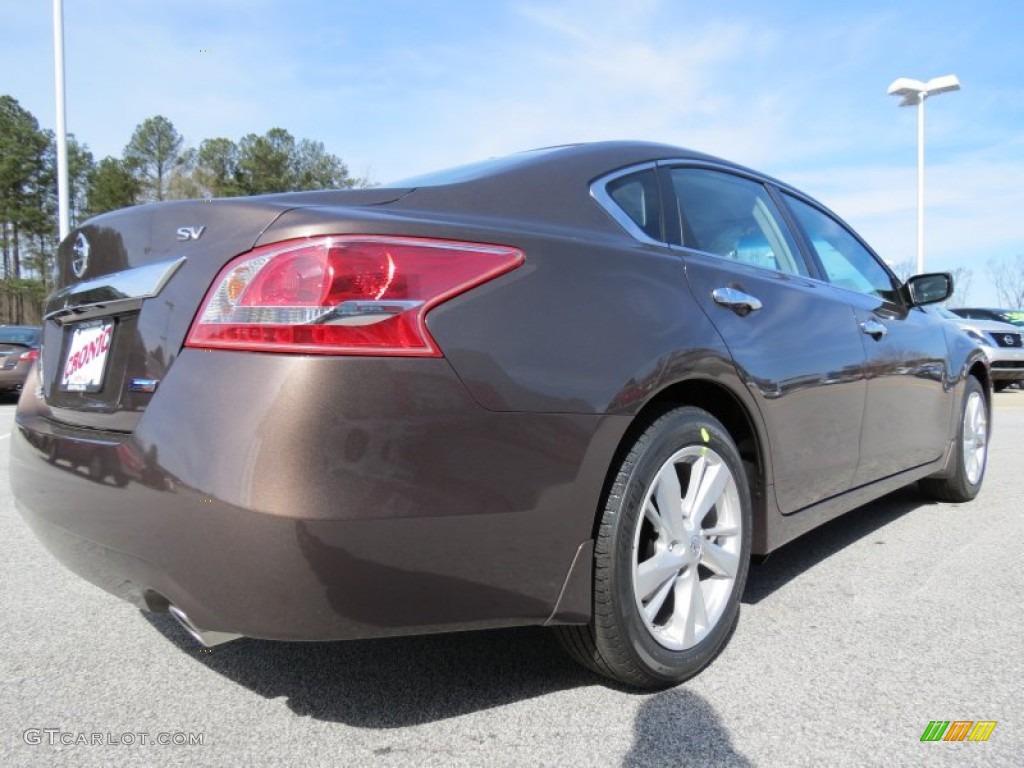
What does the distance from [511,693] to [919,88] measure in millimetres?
24566

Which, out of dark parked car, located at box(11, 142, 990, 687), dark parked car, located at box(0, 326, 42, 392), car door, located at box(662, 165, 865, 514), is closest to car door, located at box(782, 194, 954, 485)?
car door, located at box(662, 165, 865, 514)

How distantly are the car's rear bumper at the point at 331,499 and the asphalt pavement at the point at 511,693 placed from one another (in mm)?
356

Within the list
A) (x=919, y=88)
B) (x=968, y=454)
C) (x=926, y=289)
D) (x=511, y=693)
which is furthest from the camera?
(x=919, y=88)

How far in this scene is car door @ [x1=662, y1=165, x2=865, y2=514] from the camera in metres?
2.44

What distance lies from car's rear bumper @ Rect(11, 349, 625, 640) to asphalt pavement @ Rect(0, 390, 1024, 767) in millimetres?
356

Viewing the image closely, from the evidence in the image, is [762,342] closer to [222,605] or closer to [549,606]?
[549,606]

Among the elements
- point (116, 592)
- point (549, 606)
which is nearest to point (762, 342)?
point (549, 606)

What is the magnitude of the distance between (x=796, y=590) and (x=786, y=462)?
67 centimetres

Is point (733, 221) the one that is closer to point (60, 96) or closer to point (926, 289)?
point (926, 289)

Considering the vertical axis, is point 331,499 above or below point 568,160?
below

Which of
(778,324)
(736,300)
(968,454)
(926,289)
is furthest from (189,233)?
(968,454)

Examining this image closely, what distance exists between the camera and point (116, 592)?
6.30ft

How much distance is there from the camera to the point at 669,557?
7.06 feet

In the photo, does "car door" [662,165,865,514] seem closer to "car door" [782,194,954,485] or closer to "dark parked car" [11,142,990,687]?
"dark parked car" [11,142,990,687]
